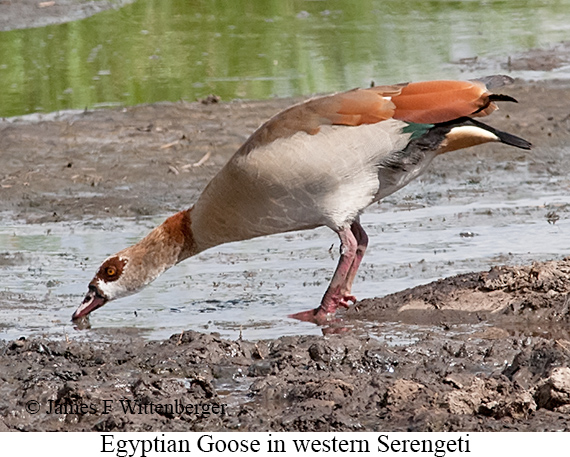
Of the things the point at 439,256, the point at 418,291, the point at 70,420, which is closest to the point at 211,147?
the point at 439,256

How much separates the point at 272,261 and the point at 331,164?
1.47m

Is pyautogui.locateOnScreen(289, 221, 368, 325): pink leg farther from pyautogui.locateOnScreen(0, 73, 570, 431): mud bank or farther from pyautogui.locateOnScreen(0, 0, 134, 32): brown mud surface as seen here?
pyautogui.locateOnScreen(0, 0, 134, 32): brown mud surface

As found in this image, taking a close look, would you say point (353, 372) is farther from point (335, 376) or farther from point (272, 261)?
point (272, 261)

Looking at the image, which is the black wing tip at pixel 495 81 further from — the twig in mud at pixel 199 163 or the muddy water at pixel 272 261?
the twig in mud at pixel 199 163

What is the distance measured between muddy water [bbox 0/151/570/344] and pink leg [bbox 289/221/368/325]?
0.46 ft

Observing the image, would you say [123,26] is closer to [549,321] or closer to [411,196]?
[411,196]

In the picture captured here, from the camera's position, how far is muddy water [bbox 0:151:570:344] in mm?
6473

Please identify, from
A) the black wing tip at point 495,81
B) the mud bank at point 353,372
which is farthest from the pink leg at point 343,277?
the black wing tip at point 495,81

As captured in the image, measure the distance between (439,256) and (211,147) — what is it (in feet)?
12.0

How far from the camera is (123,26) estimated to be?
1767cm

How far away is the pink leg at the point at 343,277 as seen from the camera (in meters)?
6.46

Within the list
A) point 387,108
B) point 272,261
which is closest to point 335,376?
point 387,108

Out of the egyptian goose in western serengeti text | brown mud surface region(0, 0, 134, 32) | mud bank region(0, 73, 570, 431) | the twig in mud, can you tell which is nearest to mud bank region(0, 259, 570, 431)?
mud bank region(0, 73, 570, 431)

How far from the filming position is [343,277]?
6547mm
